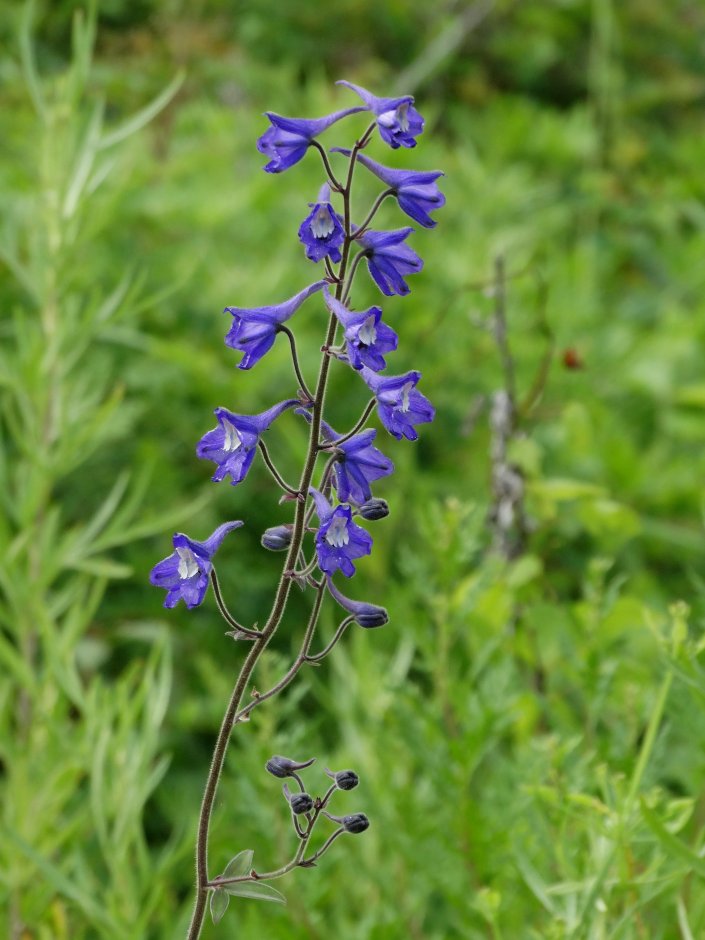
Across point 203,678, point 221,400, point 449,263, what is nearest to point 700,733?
point 203,678

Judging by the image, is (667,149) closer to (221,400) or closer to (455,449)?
(455,449)

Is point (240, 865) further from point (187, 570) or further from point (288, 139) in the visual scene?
point (288, 139)

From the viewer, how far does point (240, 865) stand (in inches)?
48.4

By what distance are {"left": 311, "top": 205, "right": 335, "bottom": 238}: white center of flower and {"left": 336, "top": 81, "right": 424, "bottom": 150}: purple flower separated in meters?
0.09

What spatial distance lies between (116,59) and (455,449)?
2.89 m

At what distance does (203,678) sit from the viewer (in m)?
2.82

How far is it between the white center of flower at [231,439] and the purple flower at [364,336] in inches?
5.5

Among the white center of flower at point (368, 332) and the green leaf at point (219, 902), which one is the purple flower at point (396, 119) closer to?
the white center of flower at point (368, 332)

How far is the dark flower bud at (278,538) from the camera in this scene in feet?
3.86

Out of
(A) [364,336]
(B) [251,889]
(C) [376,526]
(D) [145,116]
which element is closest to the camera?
(A) [364,336]

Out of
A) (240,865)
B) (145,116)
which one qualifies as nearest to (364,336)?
(240,865)

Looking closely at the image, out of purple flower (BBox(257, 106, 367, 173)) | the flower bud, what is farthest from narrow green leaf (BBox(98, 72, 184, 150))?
the flower bud

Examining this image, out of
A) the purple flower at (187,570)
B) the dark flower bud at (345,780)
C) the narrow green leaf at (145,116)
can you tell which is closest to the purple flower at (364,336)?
the purple flower at (187,570)

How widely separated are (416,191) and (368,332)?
0.16 metres
